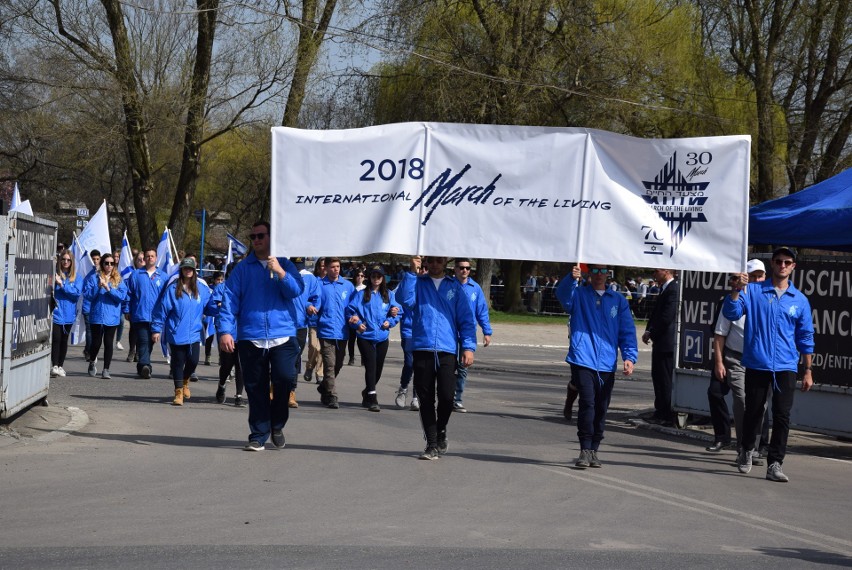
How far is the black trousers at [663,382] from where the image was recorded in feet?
46.0

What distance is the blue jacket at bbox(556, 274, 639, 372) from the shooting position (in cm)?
1010

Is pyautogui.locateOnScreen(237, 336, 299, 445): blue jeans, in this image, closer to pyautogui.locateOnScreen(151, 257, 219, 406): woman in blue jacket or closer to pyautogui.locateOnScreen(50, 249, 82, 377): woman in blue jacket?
pyautogui.locateOnScreen(151, 257, 219, 406): woman in blue jacket

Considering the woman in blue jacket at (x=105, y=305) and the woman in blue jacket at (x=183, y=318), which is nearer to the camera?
the woman in blue jacket at (x=183, y=318)

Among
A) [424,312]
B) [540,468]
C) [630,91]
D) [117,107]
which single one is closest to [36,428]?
[424,312]

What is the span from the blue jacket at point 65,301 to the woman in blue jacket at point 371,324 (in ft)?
14.0

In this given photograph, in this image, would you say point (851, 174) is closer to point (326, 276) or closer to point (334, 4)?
point (326, 276)

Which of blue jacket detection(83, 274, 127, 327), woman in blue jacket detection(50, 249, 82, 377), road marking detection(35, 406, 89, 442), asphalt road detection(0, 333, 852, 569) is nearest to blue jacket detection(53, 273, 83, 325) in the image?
woman in blue jacket detection(50, 249, 82, 377)

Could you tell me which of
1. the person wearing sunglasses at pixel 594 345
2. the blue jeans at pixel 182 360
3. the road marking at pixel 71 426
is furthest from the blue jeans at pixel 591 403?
the blue jeans at pixel 182 360

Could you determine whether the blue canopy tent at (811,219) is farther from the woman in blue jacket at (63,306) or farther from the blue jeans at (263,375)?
the woman in blue jacket at (63,306)

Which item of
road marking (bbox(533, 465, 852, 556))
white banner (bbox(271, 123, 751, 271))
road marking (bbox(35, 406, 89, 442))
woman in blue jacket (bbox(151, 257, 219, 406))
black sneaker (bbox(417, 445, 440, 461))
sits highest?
white banner (bbox(271, 123, 751, 271))

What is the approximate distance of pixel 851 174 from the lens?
43.8 feet

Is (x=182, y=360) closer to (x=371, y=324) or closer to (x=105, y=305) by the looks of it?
(x=371, y=324)

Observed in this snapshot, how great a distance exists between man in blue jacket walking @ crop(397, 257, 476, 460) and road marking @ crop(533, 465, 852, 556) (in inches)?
35.7

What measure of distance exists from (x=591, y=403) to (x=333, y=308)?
5426 mm
